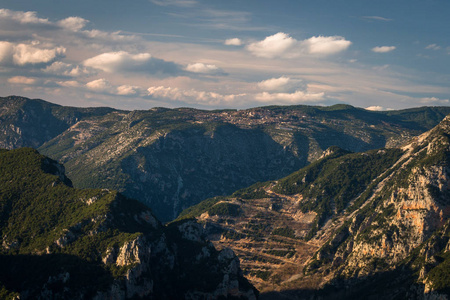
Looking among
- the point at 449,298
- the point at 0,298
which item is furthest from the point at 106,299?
the point at 449,298

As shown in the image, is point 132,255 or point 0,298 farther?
point 132,255

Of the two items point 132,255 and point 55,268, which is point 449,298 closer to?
point 132,255

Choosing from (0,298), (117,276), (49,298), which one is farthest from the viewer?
(117,276)

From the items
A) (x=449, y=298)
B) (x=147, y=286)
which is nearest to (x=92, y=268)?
(x=147, y=286)

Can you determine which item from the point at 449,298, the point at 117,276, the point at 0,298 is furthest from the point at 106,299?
the point at 449,298

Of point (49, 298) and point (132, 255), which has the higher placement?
point (132, 255)

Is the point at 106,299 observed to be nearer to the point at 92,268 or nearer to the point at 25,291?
the point at 92,268

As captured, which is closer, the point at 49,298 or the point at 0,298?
the point at 0,298

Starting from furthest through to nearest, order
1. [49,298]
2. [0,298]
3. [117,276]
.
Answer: [117,276]
[49,298]
[0,298]
